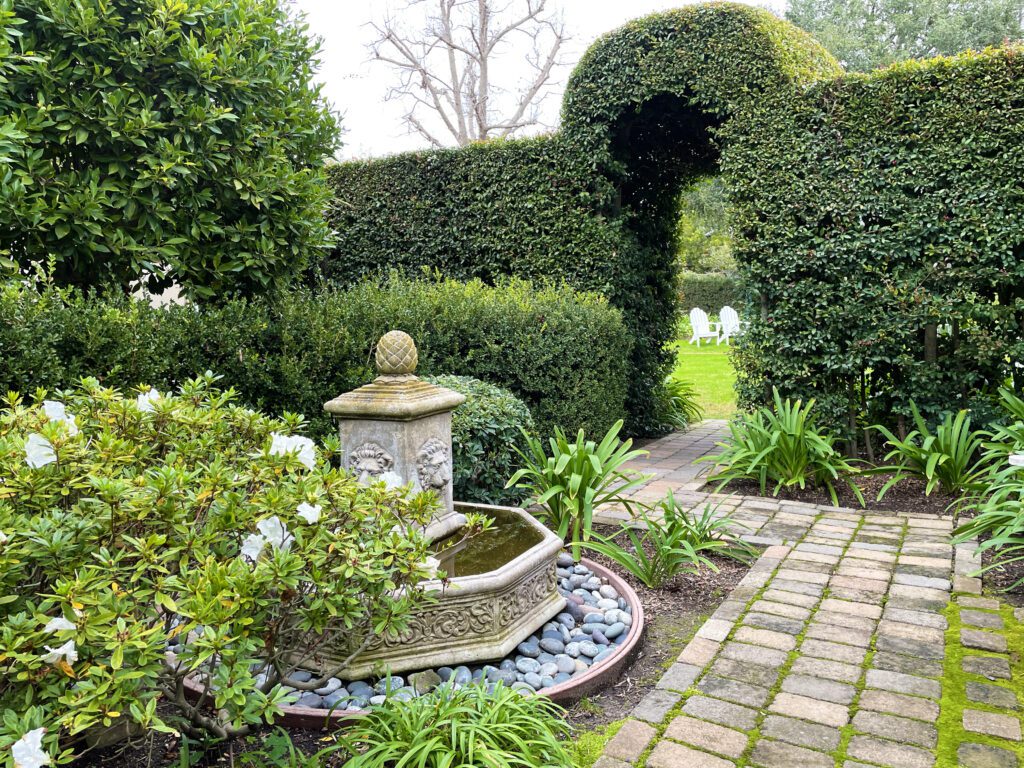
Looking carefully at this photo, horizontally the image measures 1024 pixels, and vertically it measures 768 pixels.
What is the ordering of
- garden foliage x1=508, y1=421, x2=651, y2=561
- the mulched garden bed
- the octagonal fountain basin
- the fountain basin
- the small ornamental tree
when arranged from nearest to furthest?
the octagonal fountain basin < the fountain basin < the small ornamental tree < garden foliage x1=508, y1=421, x2=651, y2=561 < the mulched garden bed

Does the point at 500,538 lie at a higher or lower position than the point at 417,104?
lower

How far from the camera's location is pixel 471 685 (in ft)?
8.27

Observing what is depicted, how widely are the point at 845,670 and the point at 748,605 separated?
2.14 feet

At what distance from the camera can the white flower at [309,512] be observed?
68.9 inches

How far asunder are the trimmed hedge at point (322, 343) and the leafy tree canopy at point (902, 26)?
20.6 m

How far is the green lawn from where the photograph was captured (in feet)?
32.4

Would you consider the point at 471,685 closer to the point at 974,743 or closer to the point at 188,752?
the point at 188,752

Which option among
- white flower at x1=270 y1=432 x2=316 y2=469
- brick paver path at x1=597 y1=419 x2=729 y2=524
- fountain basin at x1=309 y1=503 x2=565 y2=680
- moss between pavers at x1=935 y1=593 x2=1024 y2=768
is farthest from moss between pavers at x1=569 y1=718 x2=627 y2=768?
brick paver path at x1=597 y1=419 x2=729 y2=524

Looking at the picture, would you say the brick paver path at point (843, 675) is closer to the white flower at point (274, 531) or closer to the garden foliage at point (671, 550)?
the garden foliage at point (671, 550)

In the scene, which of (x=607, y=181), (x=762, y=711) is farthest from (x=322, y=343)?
(x=607, y=181)

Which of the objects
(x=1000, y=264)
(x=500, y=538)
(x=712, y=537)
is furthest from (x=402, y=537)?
(x=1000, y=264)

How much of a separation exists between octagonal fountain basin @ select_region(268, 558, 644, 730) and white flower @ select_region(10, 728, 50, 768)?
86 cm

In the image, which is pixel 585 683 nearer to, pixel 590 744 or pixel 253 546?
pixel 590 744

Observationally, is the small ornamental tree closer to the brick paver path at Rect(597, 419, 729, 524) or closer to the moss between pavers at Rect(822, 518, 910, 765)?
the brick paver path at Rect(597, 419, 729, 524)
